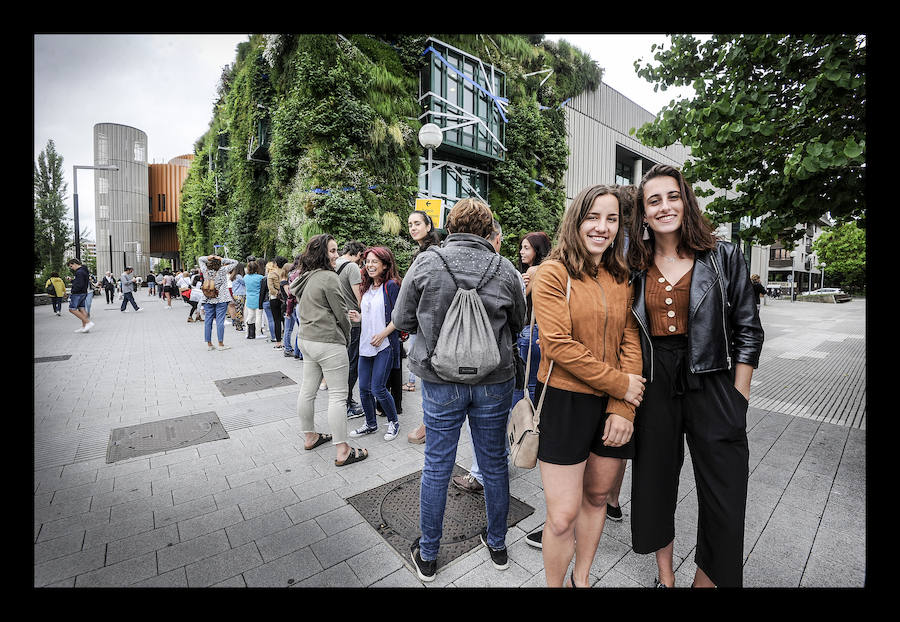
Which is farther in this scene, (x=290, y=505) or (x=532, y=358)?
(x=532, y=358)

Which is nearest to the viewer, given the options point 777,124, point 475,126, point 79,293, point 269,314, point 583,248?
point 583,248

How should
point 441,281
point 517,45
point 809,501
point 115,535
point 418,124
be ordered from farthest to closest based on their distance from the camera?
point 517,45 < point 418,124 < point 809,501 < point 115,535 < point 441,281

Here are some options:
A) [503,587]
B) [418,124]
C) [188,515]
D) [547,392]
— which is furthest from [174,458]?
[418,124]

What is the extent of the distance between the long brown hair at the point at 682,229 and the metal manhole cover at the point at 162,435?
4349mm

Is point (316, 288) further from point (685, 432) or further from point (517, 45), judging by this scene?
point (517, 45)

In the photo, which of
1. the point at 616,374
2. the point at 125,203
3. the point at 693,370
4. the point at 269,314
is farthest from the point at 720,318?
the point at 125,203

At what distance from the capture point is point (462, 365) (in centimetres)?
213

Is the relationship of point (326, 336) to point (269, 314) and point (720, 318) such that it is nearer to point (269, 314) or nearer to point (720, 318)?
point (720, 318)

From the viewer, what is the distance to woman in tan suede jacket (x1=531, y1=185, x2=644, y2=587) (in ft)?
6.08

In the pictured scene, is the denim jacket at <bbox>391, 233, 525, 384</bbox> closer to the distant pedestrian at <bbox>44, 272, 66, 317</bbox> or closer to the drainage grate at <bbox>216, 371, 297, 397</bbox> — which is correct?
the drainage grate at <bbox>216, 371, 297, 397</bbox>

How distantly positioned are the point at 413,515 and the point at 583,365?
1807 millimetres
